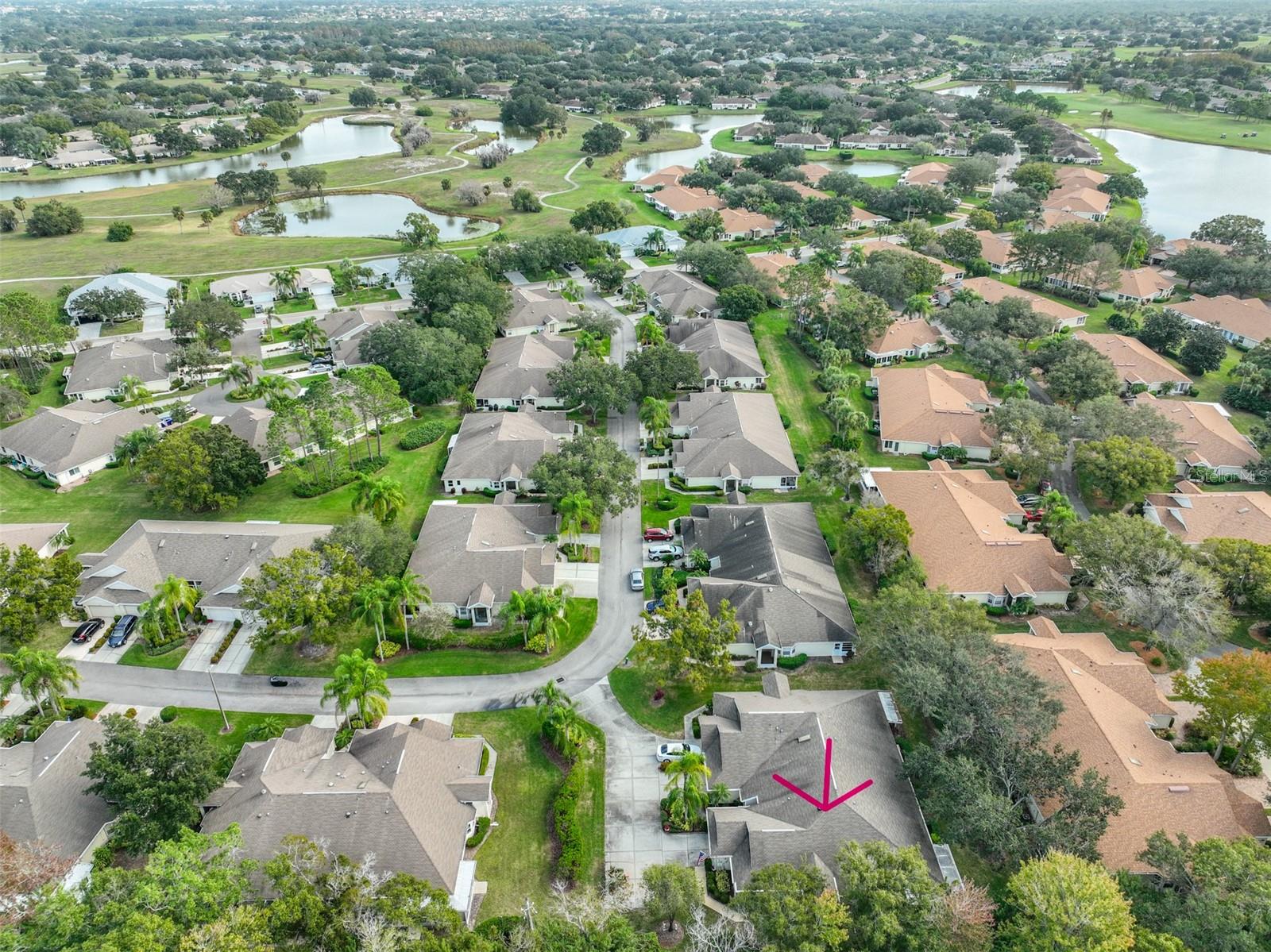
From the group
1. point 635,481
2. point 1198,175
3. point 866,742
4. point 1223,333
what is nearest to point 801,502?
point 635,481

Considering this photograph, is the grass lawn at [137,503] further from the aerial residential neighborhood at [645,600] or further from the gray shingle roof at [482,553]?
the gray shingle roof at [482,553]

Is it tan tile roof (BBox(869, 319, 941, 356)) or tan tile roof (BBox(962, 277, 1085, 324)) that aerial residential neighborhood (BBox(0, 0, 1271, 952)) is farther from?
tan tile roof (BBox(962, 277, 1085, 324))

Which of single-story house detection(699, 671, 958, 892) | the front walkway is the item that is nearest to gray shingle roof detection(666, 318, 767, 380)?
single-story house detection(699, 671, 958, 892)

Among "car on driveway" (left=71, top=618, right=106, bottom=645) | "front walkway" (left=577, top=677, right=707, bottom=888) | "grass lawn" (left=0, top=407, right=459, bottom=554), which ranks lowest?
"grass lawn" (left=0, top=407, right=459, bottom=554)

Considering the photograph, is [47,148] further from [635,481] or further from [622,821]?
[622,821]

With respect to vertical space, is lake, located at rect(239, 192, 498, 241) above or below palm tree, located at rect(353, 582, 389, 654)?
below

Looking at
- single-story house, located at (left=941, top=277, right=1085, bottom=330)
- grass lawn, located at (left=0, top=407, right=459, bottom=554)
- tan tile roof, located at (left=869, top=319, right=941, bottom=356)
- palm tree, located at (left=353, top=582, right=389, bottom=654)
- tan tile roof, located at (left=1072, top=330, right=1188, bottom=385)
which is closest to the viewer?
palm tree, located at (left=353, top=582, right=389, bottom=654)

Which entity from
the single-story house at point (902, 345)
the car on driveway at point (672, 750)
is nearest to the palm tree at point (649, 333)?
the single-story house at point (902, 345)

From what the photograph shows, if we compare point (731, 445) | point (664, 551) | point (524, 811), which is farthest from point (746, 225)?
point (524, 811)
